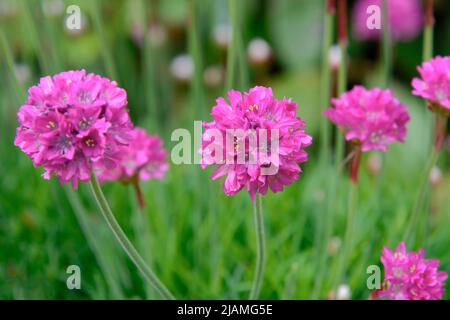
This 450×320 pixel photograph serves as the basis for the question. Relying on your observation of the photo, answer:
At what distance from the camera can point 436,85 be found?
0.69 metres

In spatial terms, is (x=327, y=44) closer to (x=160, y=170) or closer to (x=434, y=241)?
(x=160, y=170)

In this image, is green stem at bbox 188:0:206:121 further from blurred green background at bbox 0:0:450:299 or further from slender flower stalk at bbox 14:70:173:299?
slender flower stalk at bbox 14:70:173:299

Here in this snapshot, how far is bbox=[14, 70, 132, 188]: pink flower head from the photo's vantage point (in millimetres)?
564

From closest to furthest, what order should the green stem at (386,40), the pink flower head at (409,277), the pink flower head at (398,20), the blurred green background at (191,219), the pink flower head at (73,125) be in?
the pink flower head at (73,125)
the pink flower head at (409,277)
the green stem at (386,40)
the blurred green background at (191,219)
the pink flower head at (398,20)

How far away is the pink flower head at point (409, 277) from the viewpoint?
682 millimetres

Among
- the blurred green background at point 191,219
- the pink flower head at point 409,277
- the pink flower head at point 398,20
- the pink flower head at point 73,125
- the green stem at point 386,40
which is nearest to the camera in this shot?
the pink flower head at point 73,125

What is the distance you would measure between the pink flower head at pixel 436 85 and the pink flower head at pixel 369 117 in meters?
0.04

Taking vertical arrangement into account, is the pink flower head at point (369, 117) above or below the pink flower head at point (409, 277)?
above

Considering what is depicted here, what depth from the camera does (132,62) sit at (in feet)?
6.58

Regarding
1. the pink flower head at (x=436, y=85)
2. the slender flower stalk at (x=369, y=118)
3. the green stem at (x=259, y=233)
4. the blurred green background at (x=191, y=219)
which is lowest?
the blurred green background at (x=191, y=219)

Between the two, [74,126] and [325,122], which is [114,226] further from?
[325,122]

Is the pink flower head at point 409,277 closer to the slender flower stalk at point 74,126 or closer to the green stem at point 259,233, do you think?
the green stem at point 259,233

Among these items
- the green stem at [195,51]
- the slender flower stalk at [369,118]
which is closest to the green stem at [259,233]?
the slender flower stalk at [369,118]
